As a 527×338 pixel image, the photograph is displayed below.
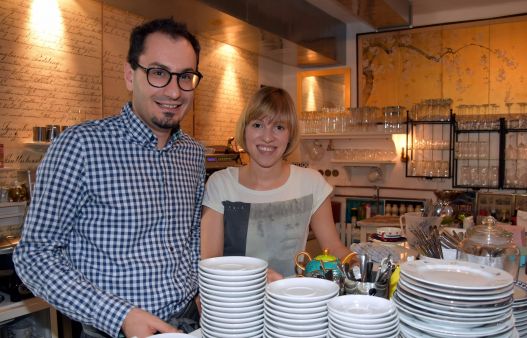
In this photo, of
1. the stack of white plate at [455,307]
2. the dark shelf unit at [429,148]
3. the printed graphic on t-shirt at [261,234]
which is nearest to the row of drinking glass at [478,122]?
the dark shelf unit at [429,148]

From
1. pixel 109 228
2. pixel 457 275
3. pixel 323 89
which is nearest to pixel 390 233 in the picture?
pixel 457 275

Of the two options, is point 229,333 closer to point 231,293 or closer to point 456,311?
point 231,293

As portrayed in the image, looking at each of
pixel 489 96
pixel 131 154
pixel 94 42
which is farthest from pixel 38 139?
pixel 489 96

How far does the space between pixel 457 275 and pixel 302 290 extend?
41 cm

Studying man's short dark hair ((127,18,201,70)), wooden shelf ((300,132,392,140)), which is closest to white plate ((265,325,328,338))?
man's short dark hair ((127,18,201,70))

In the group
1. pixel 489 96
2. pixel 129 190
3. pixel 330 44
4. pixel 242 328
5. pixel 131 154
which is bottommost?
pixel 242 328

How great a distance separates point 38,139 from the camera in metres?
3.61

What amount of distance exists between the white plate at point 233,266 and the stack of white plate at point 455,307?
0.38 metres

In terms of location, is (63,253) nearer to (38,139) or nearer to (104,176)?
(104,176)

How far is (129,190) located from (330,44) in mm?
4943

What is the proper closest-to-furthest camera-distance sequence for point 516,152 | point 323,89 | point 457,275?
point 457,275 → point 516,152 → point 323,89

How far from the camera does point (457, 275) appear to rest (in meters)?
1.21

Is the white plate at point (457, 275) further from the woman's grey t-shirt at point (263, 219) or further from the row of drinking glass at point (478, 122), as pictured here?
the row of drinking glass at point (478, 122)

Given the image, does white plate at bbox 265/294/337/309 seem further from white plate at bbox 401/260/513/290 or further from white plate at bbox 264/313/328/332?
white plate at bbox 401/260/513/290
